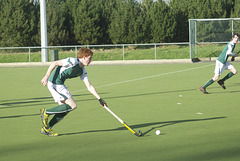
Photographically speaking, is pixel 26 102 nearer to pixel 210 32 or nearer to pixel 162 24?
pixel 210 32

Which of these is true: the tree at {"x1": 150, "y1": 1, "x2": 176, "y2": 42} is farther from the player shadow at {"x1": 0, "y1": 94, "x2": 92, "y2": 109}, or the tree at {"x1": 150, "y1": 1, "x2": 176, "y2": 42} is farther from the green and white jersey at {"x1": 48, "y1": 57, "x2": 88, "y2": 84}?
the green and white jersey at {"x1": 48, "y1": 57, "x2": 88, "y2": 84}

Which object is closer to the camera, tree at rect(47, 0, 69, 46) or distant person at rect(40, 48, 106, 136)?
distant person at rect(40, 48, 106, 136)

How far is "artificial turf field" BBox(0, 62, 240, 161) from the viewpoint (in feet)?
21.6

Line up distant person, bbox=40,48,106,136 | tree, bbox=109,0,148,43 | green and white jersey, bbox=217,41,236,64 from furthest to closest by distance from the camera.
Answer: tree, bbox=109,0,148,43 → green and white jersey, bbox=217,41,236,64 → distant person, bbox=40,48,106,136

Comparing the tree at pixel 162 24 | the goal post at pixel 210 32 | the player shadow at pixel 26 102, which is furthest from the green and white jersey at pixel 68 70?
the tree at pixel 162 24

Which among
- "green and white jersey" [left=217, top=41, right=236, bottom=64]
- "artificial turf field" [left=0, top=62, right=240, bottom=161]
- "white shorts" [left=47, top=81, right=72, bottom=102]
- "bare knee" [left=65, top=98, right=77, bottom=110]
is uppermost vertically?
"green and white jersey" [left=217, top=41, right=236, bottom=64]

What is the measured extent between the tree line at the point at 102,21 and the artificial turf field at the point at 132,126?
75.2 ft

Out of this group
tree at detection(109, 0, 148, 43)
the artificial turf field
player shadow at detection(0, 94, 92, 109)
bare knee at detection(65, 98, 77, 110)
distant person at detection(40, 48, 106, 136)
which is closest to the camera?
the artificial turf field

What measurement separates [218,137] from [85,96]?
20.7 feet

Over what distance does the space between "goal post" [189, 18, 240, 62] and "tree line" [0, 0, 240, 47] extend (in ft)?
24.3

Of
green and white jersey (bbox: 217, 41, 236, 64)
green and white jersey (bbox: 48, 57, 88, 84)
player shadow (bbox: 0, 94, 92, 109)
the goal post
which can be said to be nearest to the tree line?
the goal post

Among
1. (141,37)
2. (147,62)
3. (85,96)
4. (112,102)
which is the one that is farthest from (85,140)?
(141,37)

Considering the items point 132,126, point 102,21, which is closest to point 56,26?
point 102,21

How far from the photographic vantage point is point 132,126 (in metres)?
8.61
